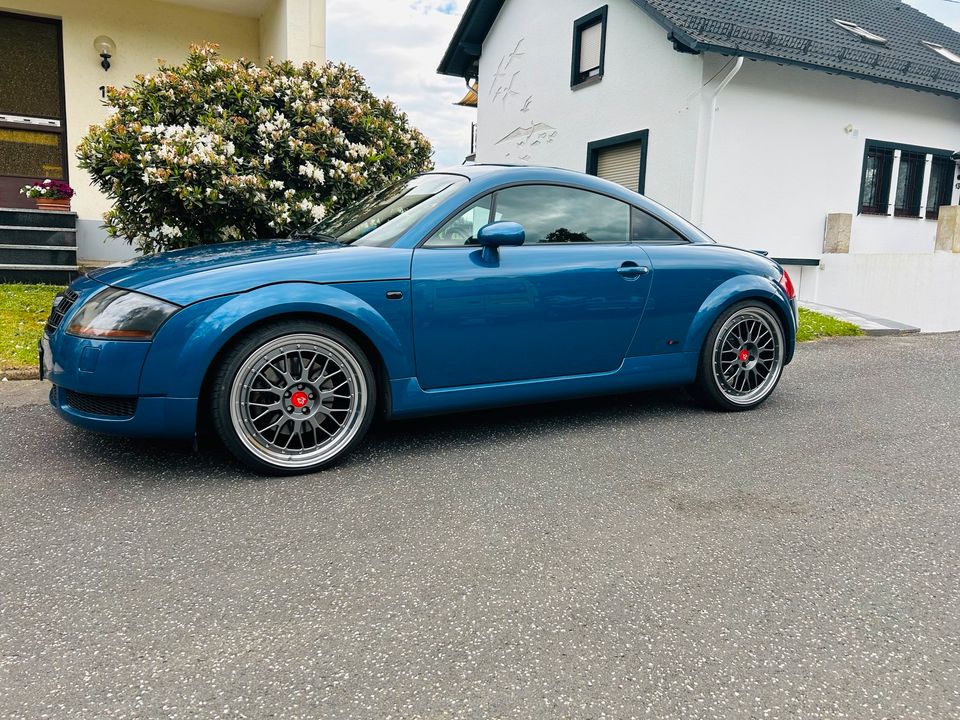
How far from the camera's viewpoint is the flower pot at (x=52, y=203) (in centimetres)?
923

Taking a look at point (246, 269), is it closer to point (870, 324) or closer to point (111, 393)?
point (111, 393)

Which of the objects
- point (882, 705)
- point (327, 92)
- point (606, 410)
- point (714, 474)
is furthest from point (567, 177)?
point (327, 92)

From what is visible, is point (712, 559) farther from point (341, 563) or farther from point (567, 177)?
point (567, 177)

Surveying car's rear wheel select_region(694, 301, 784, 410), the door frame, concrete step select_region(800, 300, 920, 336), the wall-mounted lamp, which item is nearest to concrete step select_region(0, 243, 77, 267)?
the wall-mounted lamp

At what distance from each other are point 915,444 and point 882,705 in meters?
2.66

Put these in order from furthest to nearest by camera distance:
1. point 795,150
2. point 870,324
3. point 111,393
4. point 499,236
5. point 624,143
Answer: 1. point 624,143
2. point 795,150
3. point 870,324
4. point 499,236
5. point 111,393

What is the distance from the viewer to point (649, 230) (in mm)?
4348

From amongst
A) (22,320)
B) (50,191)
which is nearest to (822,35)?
(50,191)

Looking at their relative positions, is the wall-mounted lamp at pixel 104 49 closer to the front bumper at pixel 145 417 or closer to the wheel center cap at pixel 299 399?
the front bumper at pixel 145 417

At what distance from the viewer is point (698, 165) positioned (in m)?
11.1

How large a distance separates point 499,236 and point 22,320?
5.02m

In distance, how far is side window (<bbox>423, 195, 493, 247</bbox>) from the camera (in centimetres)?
365

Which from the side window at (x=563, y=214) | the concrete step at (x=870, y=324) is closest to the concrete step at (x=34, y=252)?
the side window at (x=563, y=214)

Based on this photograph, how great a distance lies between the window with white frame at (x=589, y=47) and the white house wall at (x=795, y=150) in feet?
10.1
